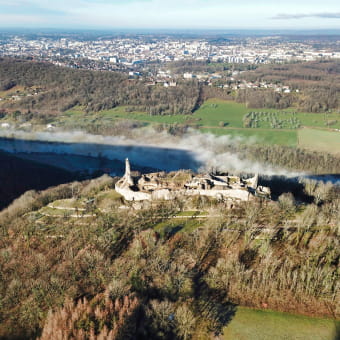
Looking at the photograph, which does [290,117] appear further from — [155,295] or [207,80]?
[155,295]

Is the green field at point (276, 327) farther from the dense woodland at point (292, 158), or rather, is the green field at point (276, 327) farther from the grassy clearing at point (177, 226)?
the dense woodland at point (292, 158)

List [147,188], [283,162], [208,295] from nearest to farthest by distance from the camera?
[208,295]
[147,188]
[283,162]

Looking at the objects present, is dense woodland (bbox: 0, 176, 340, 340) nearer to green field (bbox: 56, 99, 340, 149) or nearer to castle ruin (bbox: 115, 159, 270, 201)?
castle ruin (bbox: 115, 159, 270, 201)

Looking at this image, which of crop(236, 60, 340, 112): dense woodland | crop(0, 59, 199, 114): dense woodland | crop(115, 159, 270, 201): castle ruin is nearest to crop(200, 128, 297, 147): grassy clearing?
crop(0, 59, 199, 114): dense woodland

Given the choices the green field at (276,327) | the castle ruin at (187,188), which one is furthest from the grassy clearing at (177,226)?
the green field at (276,327)

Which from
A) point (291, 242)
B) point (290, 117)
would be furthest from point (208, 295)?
point (290, 117)

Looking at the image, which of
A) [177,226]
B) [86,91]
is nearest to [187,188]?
[177,226]
